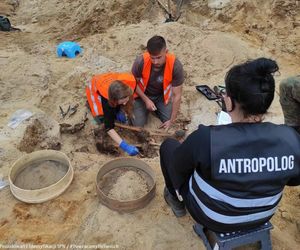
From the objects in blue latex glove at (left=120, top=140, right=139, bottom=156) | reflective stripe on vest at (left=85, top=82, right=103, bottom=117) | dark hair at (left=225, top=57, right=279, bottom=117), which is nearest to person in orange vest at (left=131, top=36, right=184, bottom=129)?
reflective stripe on vest at (left=85, top=82, right=103, bottom=117)

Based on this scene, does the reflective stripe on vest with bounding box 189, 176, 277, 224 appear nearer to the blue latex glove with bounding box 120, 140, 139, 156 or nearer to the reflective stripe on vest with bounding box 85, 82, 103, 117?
the blue latex glove with bounding box 120, 140, 139, 156

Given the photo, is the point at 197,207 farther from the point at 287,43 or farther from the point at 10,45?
the point at 10,45

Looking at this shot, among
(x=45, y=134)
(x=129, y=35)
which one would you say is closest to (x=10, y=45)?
(x=129, y=35)

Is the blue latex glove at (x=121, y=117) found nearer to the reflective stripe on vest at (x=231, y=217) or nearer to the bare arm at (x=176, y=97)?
the bare arm at (x=176, y=97)

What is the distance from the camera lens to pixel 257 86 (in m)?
1.74

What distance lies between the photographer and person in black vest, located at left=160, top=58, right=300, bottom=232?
1757 mm

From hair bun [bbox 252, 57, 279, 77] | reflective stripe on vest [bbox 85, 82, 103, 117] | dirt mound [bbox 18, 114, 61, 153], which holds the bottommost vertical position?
dirt mound [bbox 18, 114, 61, 153]

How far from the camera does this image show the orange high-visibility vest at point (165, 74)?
4105 mm

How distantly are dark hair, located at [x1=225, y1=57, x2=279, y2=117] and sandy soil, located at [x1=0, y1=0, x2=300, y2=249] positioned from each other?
130 centimetres

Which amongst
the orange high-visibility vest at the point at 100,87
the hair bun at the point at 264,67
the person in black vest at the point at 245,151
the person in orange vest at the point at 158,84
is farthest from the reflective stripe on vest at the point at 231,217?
the person in orange vest at the point at 158,84

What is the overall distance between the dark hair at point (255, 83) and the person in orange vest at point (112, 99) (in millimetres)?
1867

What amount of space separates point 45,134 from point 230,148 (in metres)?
2.84

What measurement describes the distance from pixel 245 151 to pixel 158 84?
106 inches

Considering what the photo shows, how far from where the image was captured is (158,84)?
14.4ft
